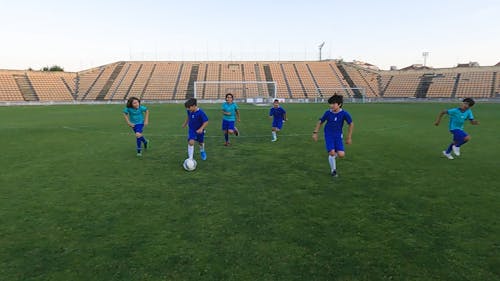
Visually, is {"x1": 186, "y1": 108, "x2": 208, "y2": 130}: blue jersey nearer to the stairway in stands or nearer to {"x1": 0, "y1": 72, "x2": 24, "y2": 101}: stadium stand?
the stairway in stands

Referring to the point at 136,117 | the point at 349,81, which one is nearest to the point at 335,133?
the point at 136,117

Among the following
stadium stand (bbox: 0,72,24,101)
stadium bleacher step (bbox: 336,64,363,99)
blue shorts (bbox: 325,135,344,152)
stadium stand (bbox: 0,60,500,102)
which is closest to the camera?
blue shorts (bbox: 325,135,344,152)

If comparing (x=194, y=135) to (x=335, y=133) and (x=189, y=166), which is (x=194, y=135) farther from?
(x=335, y=133)

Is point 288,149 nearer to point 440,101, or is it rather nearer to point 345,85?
point 440,101

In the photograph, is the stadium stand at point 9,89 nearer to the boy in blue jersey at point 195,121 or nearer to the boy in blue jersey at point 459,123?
the boy in blue jersey at point 195,121

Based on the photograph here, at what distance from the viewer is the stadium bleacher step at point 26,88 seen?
53.8 m

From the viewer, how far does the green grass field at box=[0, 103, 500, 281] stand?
3.88m

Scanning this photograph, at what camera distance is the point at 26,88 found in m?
55.2

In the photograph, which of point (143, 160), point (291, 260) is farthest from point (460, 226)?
point (143, 160)

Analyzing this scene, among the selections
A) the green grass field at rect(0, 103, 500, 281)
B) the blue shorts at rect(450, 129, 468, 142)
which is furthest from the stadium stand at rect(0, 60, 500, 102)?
the green grass field at rect(0, 103, 500, 281)

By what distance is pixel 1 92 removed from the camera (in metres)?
51.7

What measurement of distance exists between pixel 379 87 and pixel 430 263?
212 ft

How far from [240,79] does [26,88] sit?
1476 inches

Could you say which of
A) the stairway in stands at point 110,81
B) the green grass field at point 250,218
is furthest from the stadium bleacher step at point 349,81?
the green grass field at point 250,218
